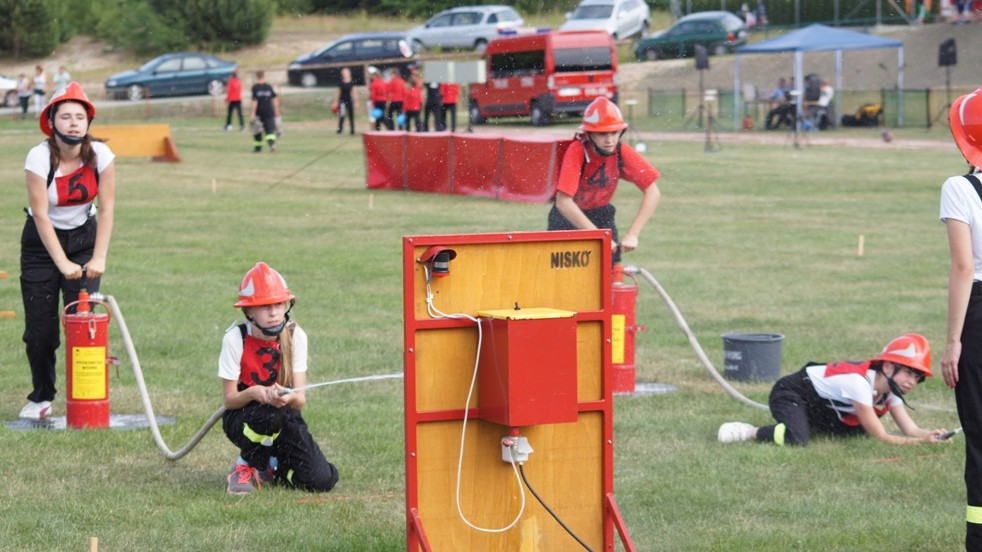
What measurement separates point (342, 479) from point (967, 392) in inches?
122

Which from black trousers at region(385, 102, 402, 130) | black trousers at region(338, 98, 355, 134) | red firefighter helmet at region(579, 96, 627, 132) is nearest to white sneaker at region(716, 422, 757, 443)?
red firefighter helmet at region(579, 96, 627, 132)

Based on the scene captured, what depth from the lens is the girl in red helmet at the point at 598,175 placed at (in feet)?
28.7

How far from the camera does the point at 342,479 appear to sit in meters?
7.20

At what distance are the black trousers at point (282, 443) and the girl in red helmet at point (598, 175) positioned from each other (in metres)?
2.52

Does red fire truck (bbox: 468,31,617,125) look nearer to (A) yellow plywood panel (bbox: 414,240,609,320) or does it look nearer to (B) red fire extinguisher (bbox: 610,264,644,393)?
(B) red fire extinguisher (bbox: 610,264,644,393)

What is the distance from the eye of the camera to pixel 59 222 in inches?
320

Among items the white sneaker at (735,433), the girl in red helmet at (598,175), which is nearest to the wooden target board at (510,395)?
the white sneaker at (735,433)

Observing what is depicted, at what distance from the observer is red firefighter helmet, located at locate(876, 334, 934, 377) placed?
7.70 meters

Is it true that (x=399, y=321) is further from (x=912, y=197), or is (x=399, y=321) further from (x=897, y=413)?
(x=912, y=197)

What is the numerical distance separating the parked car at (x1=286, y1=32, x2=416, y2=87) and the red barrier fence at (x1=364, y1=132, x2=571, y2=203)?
211 cm

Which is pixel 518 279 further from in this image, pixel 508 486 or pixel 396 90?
pixel 396 90

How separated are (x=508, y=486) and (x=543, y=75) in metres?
8.76

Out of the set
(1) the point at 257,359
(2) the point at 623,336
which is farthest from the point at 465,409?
(2) the point at 623,336

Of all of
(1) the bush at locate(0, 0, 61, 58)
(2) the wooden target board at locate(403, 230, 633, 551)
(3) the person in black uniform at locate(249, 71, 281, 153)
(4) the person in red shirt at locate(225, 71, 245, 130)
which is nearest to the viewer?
(2) the wooden target board at locate(403, 230, 633, 551)
